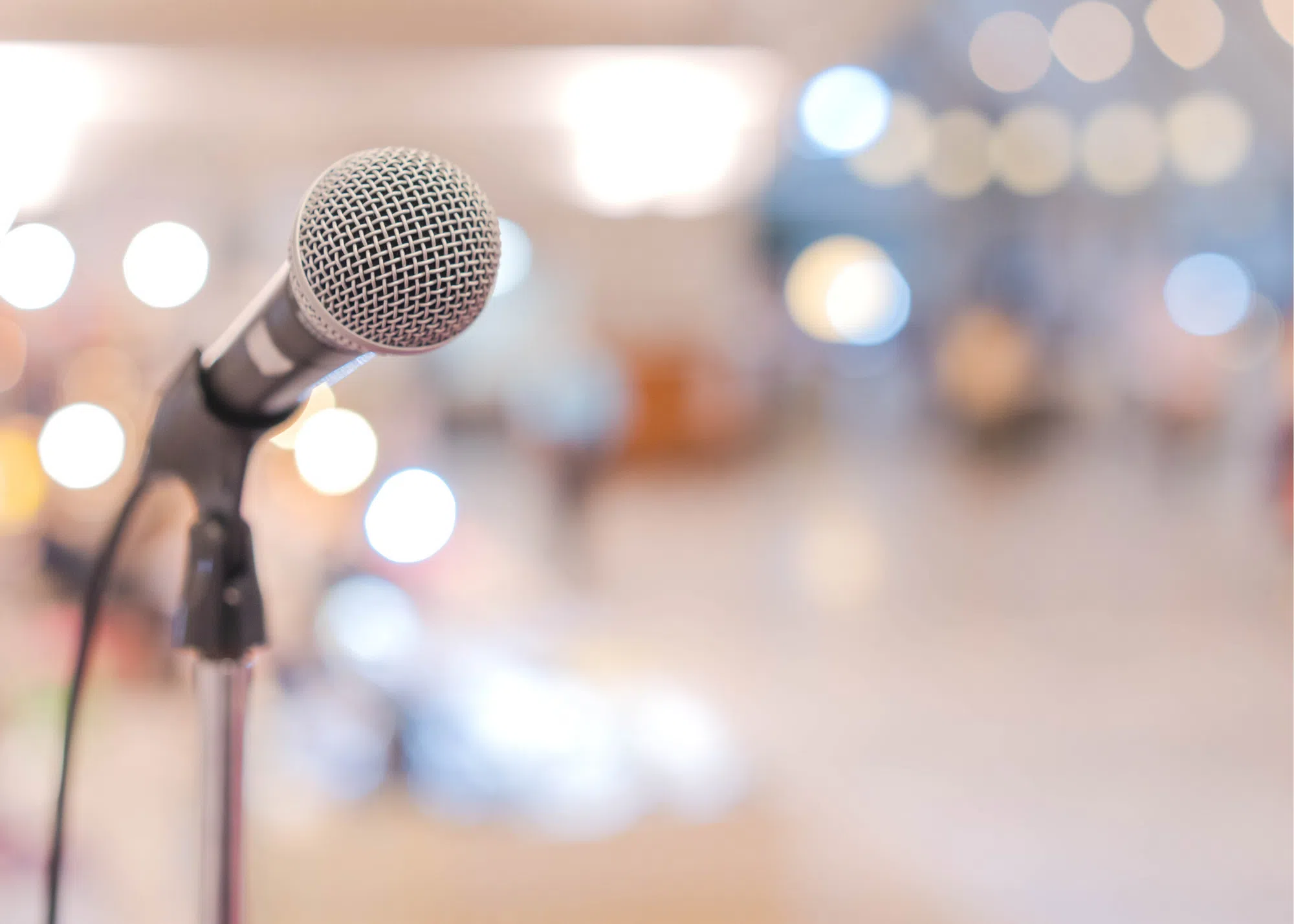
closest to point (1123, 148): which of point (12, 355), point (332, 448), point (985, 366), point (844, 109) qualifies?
point (985, 366)

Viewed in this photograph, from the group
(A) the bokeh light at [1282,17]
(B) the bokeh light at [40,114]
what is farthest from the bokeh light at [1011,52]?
(B) the bokeh light at [40,114]

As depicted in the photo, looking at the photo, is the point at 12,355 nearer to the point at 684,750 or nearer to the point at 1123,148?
the point at 684,750

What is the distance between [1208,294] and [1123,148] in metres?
0.95

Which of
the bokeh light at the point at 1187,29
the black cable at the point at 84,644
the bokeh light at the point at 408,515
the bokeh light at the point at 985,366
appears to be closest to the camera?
the black cable at the point at 84,644

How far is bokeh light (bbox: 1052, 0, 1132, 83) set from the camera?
4.72 metres

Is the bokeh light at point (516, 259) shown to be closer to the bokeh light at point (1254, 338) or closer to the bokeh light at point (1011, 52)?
the bokeh light at point (1011, 52)

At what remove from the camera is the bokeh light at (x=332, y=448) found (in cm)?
223

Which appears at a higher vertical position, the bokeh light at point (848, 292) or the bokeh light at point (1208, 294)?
the bokeh light at point (848, 292)

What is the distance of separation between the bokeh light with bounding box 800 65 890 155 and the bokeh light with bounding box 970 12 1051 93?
0.49 m

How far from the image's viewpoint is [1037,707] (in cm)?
215

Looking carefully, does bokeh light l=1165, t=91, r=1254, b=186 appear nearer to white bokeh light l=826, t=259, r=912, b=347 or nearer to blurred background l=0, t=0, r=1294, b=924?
blurred background l=0, t=0, r=1294, b=924

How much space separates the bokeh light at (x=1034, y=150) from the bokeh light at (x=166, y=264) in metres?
4.49

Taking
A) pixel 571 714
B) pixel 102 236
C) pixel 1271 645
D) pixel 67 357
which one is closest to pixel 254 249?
pixel 102 236

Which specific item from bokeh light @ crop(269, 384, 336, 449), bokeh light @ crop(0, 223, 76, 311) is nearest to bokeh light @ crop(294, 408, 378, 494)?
bokeh light @ crop(269, 384, 336, 449)
